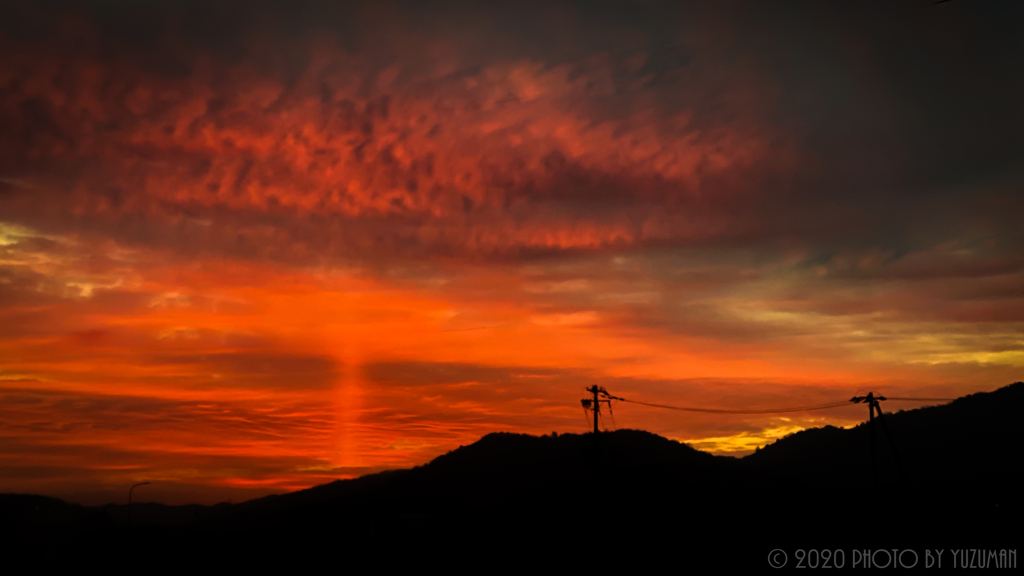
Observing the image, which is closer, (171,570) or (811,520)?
(171,570)

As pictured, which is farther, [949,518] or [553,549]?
[949,518]

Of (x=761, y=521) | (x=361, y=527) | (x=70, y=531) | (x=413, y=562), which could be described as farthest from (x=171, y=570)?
(x=70, y=531)

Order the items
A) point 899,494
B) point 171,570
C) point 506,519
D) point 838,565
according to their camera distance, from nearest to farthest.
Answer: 1. point 838,565
2. point 171,570
3. point 899,494
4. point 506,519

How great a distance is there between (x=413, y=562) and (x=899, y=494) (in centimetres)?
4980

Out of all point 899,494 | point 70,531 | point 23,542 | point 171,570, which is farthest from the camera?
point 70,531

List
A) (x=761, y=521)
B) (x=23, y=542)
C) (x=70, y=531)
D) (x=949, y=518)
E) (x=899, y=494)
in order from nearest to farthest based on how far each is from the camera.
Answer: (x=949, y=518) → (x=899, y=494) → (x=761, y=521) → (x=23, y=542) → (x=70, y=531)

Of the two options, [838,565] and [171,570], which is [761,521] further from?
[171,570]

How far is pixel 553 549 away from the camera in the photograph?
221 ft

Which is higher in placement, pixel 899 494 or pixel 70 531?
pixel 899 494

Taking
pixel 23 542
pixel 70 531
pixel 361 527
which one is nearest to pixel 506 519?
pixel 361 527

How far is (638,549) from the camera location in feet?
213

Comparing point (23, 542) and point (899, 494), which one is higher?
point (899, 494)

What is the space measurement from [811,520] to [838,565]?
103 ft

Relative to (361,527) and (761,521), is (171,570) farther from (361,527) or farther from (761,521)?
(761,521)
